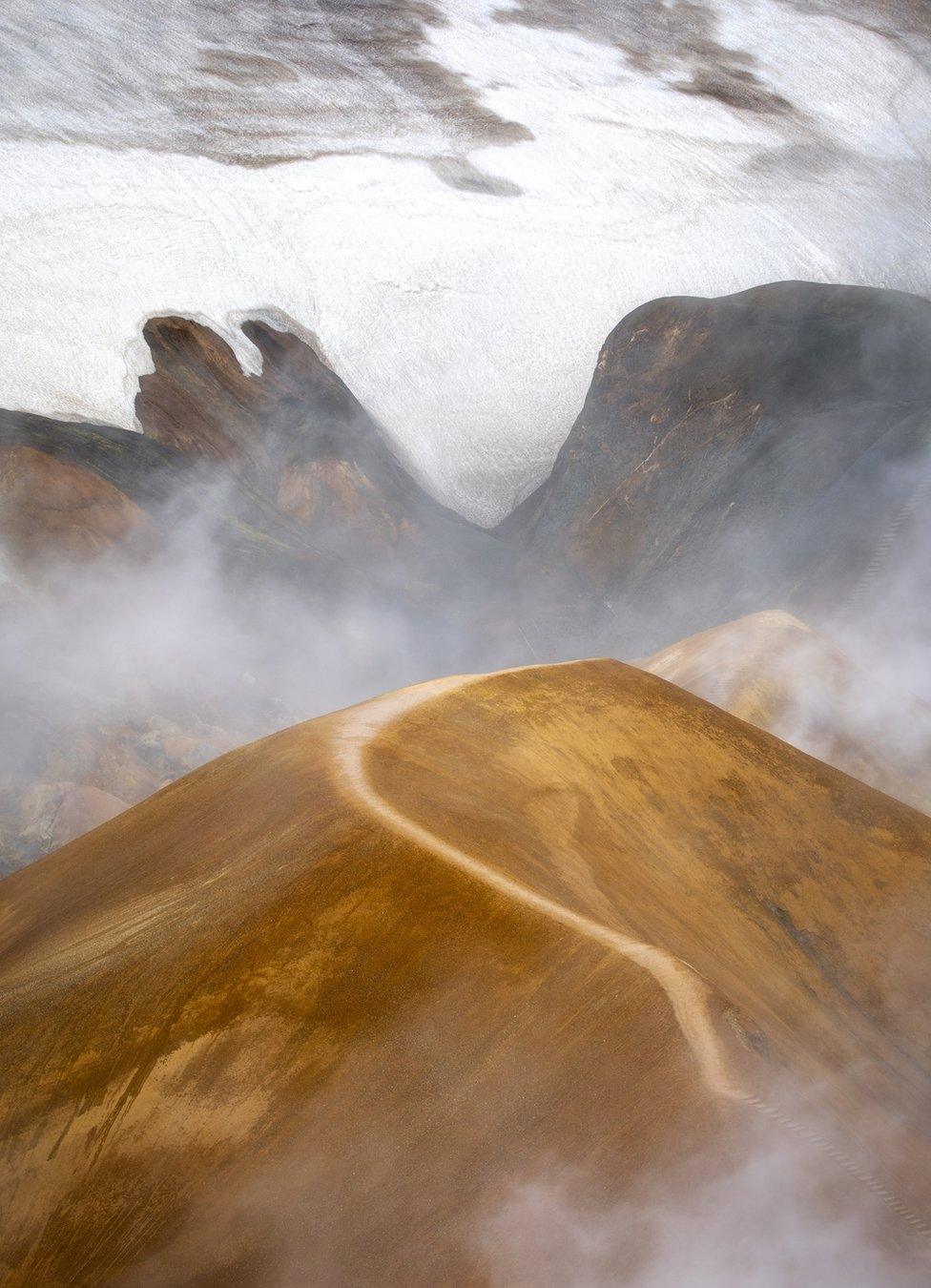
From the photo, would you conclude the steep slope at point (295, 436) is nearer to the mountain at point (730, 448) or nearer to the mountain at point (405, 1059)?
the mountain at point (730, 448)

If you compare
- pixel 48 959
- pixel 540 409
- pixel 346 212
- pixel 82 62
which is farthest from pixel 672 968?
pixel 82 62

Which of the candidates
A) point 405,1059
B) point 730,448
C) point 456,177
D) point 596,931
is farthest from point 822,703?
point 456,177

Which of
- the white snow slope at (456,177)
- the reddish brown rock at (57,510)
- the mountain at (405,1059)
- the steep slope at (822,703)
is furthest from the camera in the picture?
the white snow slope at (456,177)

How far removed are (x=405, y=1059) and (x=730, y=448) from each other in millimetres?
10806

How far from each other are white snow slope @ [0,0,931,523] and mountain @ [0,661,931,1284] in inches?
362

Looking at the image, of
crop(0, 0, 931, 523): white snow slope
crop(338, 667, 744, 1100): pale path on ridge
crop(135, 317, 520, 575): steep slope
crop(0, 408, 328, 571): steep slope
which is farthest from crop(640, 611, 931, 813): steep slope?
crop(0, 0, 931, 523): white snow slope

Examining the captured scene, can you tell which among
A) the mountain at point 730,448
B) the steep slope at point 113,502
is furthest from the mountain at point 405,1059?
the mountain at point 730,448

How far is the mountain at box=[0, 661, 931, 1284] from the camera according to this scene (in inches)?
88.7

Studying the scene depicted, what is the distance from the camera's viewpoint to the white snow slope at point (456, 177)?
40.8 ft

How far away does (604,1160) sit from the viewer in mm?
2283

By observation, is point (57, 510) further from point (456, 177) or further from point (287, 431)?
point (456, 177)

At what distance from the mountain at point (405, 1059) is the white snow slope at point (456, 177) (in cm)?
919

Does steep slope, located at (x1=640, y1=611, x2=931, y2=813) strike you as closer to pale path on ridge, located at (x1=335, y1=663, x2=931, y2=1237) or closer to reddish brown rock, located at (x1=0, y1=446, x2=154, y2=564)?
pale path on ridge, located at (x1=335, y1=663, x2=931, y2=1237)

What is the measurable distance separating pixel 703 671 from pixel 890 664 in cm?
180
